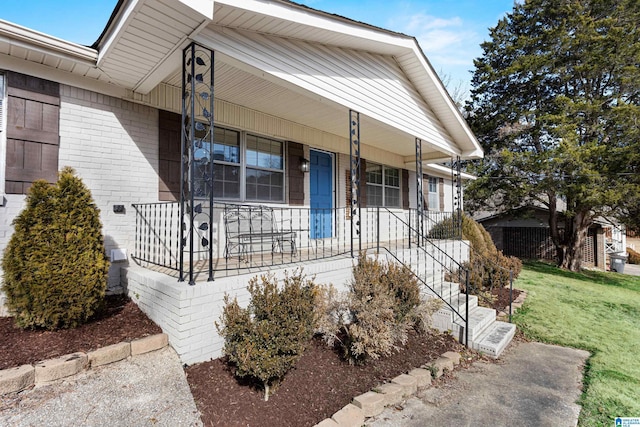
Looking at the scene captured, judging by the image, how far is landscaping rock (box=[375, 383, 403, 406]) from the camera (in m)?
3.21

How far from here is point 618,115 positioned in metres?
11.4

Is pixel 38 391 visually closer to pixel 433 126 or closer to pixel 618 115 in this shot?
pixel 433 126

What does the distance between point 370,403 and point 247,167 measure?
14.9ft

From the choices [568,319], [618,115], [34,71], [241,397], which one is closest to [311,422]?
[241,397]

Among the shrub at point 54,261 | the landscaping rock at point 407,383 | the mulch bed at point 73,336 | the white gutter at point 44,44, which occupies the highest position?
the white gutter at point 44,44

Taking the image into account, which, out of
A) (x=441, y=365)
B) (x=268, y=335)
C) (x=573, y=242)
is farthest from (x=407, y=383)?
(x=573, y=242)

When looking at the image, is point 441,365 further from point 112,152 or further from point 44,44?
point 44,44

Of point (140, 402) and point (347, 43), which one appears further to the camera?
point (347, 43)

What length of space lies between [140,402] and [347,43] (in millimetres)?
5481

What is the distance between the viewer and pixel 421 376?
3646 mm

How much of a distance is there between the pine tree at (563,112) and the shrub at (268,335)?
12.1 m

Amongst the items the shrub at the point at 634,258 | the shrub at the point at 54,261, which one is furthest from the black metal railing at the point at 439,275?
the shrub at the point at 634,258

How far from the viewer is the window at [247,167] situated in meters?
5.82

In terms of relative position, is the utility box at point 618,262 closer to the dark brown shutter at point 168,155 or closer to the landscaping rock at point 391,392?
the landscaping rock at point 391,392
